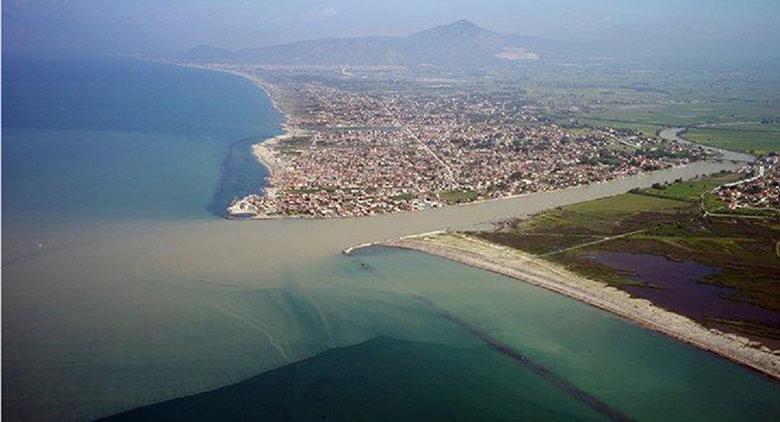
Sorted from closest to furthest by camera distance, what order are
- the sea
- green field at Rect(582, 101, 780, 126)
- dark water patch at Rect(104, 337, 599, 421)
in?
dark water patch at Rect(104, 337, 599, 421) → the sea → green field at Rect(582, 101, 780, 126)

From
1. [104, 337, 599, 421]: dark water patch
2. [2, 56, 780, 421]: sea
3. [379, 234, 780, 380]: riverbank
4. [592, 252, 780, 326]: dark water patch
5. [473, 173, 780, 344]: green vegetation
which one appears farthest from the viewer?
[473, 173, 780, 344]: green vegetation

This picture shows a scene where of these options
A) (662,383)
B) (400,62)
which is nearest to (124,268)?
(662,383)

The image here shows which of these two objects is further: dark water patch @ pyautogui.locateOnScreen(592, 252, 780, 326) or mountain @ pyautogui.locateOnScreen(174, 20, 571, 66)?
mountain @ pyautogui.locateOnScreen(174, 20, 571, 66)

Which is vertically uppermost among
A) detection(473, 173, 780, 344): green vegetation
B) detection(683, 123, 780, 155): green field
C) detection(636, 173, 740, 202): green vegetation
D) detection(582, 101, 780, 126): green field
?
detection(582, 101, 780, 126): green field

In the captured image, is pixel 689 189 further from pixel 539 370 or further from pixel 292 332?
pixel 292 332

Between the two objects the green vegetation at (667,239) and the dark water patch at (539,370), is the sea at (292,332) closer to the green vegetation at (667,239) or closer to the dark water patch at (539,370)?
the dark water patch at (539,370)

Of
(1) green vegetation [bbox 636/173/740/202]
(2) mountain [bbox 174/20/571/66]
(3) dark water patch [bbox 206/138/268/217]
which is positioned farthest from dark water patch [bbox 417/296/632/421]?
(2) mountain [bbox 174/20/571/66]

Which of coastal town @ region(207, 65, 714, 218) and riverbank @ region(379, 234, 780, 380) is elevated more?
coastal town @ region(207, 65, 714, 218)

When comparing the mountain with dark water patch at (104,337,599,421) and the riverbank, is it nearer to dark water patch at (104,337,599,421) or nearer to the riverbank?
the riverbank

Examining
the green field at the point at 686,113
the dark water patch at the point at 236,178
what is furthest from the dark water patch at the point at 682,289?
the green field at the point at 686,113
